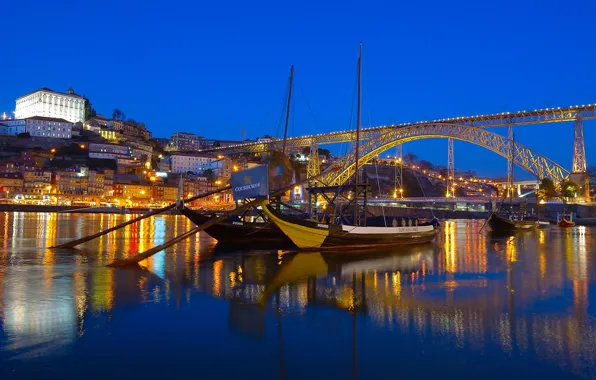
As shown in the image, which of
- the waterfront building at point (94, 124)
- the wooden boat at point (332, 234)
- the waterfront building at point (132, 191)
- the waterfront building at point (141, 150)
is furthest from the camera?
the waterfront building at point (94, 124)

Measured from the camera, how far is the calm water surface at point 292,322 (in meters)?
5.72

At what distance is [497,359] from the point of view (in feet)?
19.7

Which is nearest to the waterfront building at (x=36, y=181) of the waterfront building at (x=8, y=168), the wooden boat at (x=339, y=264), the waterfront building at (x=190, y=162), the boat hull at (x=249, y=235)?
the waterfront building at (x=8, y=168)

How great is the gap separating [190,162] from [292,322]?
406ft

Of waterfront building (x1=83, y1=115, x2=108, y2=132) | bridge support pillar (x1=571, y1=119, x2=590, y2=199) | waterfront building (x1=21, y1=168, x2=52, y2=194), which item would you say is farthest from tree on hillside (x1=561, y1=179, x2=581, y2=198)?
waterfront building (x1=83, y1=115, x2=108, y2=132)

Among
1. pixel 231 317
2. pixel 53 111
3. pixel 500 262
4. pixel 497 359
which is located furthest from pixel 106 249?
pixel 53 111

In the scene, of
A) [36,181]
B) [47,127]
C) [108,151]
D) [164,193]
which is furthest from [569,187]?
[47,127]

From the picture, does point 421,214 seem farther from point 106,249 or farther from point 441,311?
point 441,311

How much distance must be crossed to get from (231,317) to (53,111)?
13060 centimetres

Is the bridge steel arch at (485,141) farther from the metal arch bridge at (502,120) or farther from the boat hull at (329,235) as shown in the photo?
the boat hull at (329,235)

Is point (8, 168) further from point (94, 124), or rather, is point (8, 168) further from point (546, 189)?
point (546, 189)

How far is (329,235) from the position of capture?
62.3 feet

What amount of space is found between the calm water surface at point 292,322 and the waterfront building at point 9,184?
84.9 meters

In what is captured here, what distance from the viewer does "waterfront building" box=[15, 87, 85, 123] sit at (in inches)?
4717
